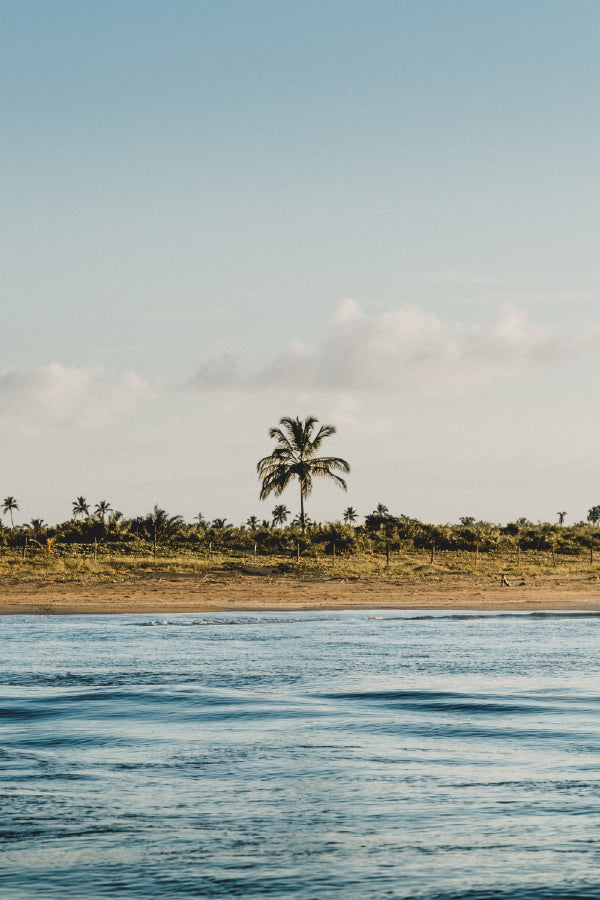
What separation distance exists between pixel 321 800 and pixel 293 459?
56479mm

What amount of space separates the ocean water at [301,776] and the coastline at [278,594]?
1428cm

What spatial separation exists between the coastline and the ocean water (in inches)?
562

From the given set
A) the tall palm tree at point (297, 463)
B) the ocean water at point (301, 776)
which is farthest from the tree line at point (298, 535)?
the ocean water at point (301, 776)

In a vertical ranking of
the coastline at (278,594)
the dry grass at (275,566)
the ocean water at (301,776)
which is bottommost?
the ocean water at (301,776)

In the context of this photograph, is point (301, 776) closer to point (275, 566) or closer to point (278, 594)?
point (278, 594)

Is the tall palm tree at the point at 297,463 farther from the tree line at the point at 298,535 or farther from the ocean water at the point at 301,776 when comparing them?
the ocean water at the point at 301,776

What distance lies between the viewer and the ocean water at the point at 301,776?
6109 millimetres

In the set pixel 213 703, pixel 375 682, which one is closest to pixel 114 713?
pixel 213 703

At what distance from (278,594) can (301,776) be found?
29170 mm

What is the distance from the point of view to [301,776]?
8.88 m

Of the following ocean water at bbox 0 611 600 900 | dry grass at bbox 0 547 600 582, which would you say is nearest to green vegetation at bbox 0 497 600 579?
dry grass at bbox 0 547 600 582

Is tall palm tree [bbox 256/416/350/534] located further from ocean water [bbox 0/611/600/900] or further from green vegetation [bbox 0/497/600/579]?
ocean water [bbox 0/611/600/900]

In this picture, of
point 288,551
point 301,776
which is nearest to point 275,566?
point 288,551

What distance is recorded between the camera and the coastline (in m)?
33.2
